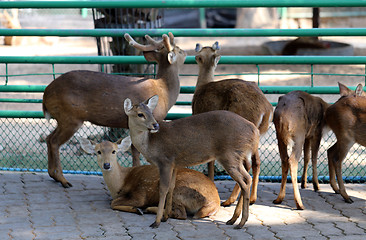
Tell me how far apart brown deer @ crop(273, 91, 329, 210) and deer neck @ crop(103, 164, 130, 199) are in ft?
5.25

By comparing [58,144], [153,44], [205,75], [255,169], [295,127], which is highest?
[153,44]

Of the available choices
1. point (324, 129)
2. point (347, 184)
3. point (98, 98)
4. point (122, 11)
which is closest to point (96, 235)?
point (98, 98)

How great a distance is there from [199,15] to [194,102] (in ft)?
51.0

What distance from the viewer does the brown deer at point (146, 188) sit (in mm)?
5562

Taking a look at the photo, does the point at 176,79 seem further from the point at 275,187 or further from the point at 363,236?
the point at 363,236

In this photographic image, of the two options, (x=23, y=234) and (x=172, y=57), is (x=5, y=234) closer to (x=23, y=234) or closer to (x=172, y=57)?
(x=23, y=234)

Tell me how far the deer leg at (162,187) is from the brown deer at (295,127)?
4.26ft

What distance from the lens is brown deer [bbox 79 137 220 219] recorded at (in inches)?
219

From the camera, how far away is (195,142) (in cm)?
527

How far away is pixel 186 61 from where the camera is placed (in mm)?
7086

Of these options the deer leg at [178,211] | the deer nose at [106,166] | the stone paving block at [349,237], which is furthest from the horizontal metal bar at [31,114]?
the stone paving block at [349,237]

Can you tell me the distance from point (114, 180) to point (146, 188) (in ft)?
1.16

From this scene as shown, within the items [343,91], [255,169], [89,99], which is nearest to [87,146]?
[89,99]

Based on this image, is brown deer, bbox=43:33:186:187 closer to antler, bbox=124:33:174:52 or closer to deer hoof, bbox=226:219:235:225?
antler, bbox=124:33:174:52
